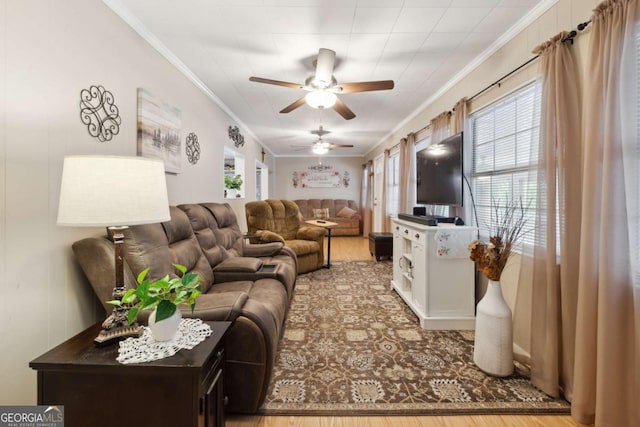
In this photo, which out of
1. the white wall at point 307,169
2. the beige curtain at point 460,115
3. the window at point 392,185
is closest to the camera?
the beige curtain at point 460,115

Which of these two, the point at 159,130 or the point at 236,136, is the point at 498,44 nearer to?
the point at 159,130

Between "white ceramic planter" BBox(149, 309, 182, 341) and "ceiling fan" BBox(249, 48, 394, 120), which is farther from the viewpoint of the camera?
"ceiling fan" BBox(249, 48, 394, 120)

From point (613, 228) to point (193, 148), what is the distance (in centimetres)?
348

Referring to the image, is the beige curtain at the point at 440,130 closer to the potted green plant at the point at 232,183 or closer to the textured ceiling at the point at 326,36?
the textured ceiling at the point at 326,36

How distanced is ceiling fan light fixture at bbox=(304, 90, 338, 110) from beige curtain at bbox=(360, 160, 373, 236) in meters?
5.01

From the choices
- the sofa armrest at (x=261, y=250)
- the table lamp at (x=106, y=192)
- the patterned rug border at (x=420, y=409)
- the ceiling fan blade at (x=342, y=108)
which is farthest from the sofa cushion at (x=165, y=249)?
the ceiling fan blade at (x=342, y=108)

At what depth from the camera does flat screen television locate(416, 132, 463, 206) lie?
2.69m

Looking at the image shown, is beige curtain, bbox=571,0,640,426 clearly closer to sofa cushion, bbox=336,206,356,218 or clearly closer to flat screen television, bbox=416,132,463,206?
flat screen television, bbox=416,132,463,206

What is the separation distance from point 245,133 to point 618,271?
208 inches

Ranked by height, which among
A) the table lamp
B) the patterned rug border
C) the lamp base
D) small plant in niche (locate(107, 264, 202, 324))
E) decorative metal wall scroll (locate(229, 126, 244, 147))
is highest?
decorative metal wall scroll (locate(229, 126, 244, 147))

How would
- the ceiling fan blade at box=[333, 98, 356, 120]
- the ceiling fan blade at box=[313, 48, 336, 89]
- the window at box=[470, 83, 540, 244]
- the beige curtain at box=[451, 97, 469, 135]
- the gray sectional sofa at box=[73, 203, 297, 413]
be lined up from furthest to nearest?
the ceiling fan blade at box=[333, 98, 356, 120] → the beige curtain at box=[451, 97, 469, 135] → the ceiling fan blade at box=[313, 48, 336, 89] → the window at box=[470, 83, 540, 244] → the gray sectional sofa at box=[73, 203, 297, 413]

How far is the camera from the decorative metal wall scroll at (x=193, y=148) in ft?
9.92

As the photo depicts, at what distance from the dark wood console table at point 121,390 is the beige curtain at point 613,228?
188 centimetres

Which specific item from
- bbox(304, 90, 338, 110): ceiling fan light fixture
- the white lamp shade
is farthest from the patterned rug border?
bbox(304, 90, 338, 110): ceiling fan light fixture
